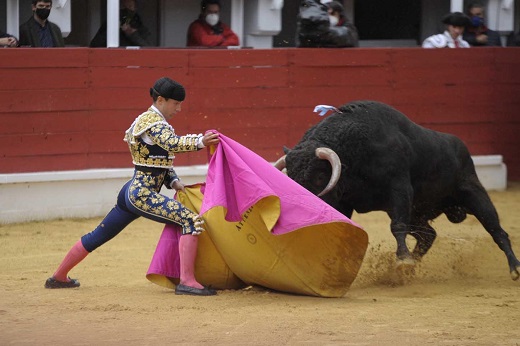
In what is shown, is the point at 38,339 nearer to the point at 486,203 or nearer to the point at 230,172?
the point at 230,172

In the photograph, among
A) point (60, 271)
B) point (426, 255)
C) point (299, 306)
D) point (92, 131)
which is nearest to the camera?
point (299, 306)

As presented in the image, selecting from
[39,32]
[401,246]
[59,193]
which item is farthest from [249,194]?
Answer: [39,32]

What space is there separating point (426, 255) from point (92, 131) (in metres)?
3.02

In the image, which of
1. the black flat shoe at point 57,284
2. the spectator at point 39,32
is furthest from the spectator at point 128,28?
the black flat shoe at point 57,284

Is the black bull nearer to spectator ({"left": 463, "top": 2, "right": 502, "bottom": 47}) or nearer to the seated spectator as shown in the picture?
the seated spectator

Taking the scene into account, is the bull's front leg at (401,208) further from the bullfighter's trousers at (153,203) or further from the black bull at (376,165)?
the bullfighter's trousers at (153,203)

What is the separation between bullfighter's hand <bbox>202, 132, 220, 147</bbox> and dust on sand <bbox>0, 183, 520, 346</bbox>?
807 mm

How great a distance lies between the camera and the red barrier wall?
876 cm

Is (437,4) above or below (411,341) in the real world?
above

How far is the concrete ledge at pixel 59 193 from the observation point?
8.62 meters

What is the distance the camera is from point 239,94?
980cm

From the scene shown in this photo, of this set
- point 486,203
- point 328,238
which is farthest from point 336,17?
point 328,238

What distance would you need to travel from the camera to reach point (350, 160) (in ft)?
21.5

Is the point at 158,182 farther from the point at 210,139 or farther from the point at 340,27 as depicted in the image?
the point at 340,27
